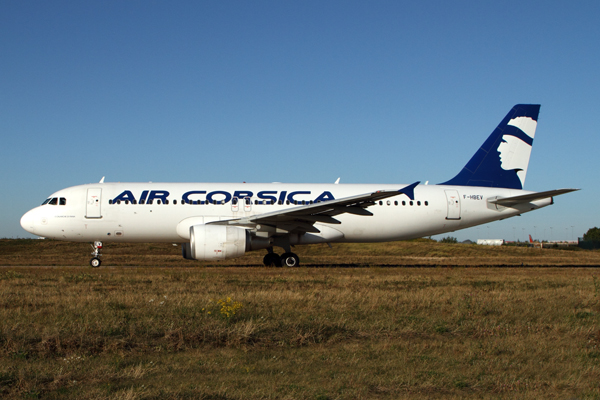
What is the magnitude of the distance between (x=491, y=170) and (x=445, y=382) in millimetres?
19044

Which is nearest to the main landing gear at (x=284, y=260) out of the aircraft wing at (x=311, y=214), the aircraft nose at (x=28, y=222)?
the aircraft wing at (x=311, y=214)

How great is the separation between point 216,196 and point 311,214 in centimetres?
391

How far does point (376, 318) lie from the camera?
789 centimetres

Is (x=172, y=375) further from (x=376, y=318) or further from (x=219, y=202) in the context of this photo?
(x=219, y=202)

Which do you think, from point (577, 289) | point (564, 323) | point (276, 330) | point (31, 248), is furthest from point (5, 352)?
point (31, 248)

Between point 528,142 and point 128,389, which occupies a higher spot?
point 528,142

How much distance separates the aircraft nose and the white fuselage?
38 mm

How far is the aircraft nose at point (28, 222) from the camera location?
19203mm

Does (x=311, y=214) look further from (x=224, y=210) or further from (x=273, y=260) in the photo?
(x=224, y=210)

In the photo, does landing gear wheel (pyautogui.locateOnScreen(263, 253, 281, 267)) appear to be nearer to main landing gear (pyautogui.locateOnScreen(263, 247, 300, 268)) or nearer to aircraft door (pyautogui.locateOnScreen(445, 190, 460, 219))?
main landing gear (pyautogui.locateOnScreen(263, 247, 300, 268))

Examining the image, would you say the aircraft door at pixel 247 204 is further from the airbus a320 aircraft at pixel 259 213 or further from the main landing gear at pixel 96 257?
the main landing gear at pixel 96 257

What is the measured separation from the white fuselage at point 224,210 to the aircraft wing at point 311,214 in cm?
89

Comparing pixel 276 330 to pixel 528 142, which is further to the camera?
pixel 528 142

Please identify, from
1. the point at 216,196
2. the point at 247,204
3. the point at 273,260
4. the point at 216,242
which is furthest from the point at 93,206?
the point at 273,260
